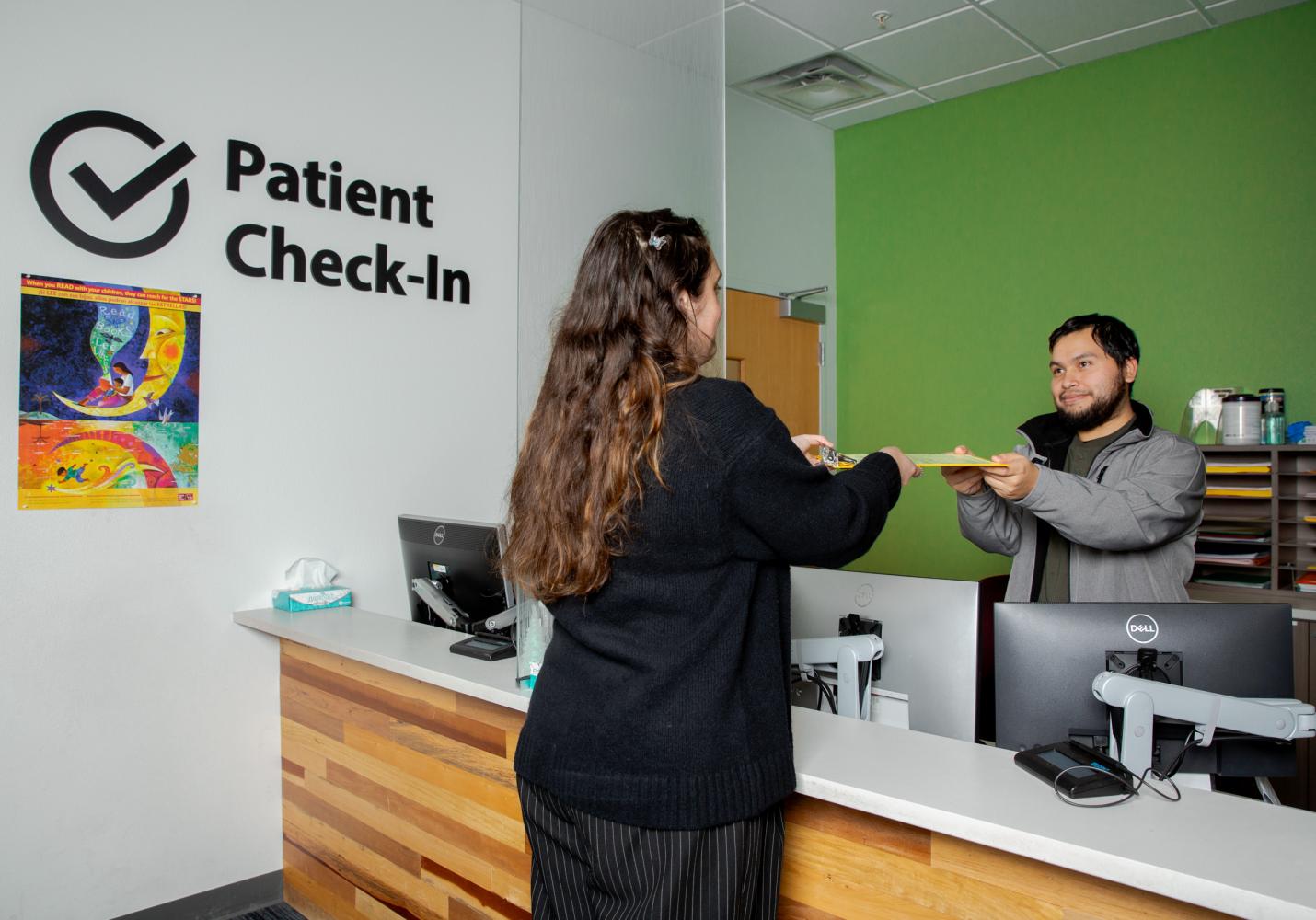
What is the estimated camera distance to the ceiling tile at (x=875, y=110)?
477 centimetres

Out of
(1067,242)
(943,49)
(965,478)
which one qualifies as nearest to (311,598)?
(965,478)

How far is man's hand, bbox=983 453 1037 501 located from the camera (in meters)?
1.99

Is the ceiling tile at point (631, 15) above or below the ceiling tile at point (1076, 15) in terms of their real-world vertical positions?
below

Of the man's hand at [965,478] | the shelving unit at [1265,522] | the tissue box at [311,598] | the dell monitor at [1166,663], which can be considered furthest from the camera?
the shelving unit at [1265,522]

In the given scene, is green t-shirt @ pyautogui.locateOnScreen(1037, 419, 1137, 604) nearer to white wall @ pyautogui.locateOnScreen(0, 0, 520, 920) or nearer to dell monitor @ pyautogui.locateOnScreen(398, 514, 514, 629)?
dell monitor @ pyautogui.locateOnScreen(398, 514, 514, 629)

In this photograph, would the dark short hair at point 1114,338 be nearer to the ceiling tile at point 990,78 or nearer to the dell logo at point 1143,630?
the dell logo at point 1143,630

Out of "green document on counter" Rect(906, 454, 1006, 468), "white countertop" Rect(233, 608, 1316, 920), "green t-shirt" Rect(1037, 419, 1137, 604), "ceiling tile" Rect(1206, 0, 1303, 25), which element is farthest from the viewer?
"ceiling tile" Rect(1206, 0, 1303, 25)

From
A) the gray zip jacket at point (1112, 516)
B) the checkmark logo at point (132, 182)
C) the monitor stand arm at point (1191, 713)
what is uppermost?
the checkmark logo at point (132, 182)

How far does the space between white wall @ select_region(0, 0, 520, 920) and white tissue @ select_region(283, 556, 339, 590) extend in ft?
0.14

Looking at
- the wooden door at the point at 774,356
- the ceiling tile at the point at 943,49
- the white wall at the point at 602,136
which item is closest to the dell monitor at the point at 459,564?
the white wall at the point at 602,136

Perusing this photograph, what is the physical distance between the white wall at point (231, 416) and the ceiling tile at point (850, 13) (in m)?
1.08

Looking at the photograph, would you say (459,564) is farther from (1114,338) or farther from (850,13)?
(850,13)

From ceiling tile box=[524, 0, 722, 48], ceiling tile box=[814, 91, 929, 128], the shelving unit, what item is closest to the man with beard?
ceiling tile box=[524, 0, 722, 48]

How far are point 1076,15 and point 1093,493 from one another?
2.65 metres
